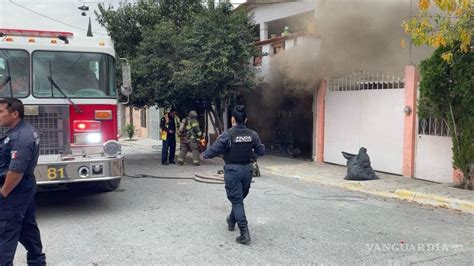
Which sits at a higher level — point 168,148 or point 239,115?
point 239,115

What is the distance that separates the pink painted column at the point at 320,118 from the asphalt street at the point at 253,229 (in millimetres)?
3826

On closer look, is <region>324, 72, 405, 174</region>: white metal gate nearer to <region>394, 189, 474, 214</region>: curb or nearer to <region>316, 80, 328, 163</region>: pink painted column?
<region>316, 80, 328, 163</region>: pink painted column

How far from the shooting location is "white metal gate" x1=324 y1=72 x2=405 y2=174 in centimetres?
949

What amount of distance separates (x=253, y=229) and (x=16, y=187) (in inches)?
110

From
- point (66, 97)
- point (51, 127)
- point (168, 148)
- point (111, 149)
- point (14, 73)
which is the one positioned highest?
point (14, 73)

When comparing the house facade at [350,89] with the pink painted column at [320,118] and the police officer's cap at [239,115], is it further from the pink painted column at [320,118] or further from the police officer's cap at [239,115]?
the police officer's cap at [239,115]

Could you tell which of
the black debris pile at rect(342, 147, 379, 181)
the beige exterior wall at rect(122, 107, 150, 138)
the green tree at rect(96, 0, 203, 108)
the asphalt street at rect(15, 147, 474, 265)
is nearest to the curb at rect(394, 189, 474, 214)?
the asphalt street at rect(15, 147, 474, 265)

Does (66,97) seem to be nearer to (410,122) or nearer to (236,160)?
(236,160)

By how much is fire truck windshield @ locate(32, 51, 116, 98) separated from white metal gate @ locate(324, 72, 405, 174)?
6021 millimetres

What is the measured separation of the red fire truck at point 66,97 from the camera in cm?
577

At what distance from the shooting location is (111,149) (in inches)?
231

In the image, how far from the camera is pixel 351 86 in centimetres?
1084

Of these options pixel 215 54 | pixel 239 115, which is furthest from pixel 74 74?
pixel 215 54

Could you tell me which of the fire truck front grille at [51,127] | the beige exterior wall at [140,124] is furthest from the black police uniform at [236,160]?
the beige exterior wall at [140,124]
